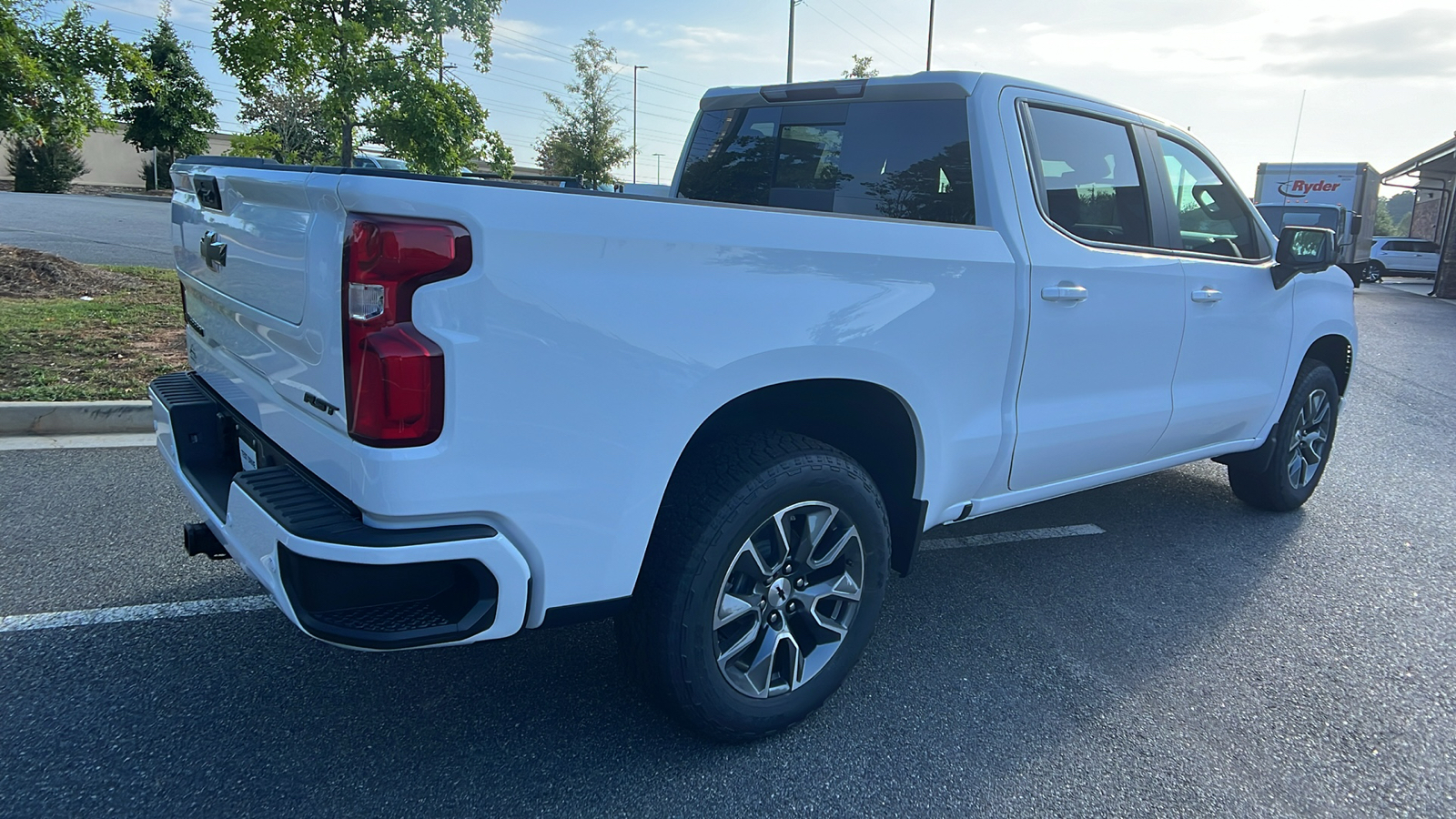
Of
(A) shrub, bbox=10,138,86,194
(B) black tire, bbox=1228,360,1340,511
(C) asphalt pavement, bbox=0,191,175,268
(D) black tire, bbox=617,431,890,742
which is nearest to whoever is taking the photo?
(D) black tire, bbox=617,431,890,742

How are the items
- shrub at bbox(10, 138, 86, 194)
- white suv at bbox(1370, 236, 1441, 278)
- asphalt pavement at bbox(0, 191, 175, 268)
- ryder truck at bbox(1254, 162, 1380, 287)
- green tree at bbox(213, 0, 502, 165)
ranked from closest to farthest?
green tree at bbox(213, 0, 502, 165) < asphalt pavement at bbox(0, 191, 175, 268) < ryder truck at bbox(1254, 162, 1380, 287) < white suv at bbox(1370, 236, 1441, 278) < shrub at bbox(10, 138, 86, 194)

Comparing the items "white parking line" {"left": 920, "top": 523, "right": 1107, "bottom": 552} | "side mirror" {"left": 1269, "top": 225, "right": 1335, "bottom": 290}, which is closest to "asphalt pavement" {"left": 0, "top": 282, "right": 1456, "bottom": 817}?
"white parking line" {"left": 920, "top": 523, "right": 1107, "bottom": 552}

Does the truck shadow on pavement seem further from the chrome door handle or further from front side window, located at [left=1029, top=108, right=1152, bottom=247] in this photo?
front side window, located at [left=1029, top=108, right=1152, bottom=247]

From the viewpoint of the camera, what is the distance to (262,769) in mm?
2363

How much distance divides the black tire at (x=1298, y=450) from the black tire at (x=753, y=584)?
3058 millimetres

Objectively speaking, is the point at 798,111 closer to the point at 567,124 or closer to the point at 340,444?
the point at 340,444

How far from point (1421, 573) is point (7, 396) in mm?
7345

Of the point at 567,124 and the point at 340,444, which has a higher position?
the point at 567,124

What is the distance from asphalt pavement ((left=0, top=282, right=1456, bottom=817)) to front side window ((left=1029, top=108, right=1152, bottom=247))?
1.49 meters

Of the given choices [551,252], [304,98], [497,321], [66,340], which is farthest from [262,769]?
[304,98]

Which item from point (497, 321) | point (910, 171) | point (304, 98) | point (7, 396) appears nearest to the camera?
point (497, 321)

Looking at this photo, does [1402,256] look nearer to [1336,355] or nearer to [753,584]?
[1336,355]

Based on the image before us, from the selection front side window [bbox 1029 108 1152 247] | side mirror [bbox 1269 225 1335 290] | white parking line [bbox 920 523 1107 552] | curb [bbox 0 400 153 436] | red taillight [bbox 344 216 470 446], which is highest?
front side window [bbox 1029 108 1152 247]

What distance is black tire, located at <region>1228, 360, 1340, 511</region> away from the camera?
4.73m
